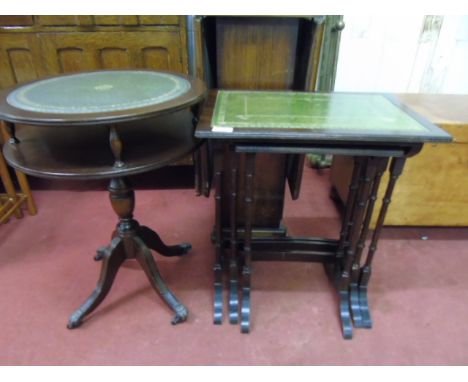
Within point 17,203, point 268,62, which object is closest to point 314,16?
point 268,62

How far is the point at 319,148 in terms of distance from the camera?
1014mm

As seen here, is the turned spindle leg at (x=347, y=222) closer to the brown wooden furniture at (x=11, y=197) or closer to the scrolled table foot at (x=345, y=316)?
the scrolled table foot at (x=345, y=316)

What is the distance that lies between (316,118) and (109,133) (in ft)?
2.14

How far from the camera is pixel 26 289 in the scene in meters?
1.54

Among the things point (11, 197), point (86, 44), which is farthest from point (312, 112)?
point (11, 197)

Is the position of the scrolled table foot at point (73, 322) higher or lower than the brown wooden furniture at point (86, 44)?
lower

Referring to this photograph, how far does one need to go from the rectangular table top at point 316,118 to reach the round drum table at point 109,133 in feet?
0.46

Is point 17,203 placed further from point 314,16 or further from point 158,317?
point 314,16

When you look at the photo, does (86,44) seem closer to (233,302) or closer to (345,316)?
(233,302)

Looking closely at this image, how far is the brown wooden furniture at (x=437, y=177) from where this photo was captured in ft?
5.38

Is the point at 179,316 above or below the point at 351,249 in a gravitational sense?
below

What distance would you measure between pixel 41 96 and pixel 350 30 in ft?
6.50

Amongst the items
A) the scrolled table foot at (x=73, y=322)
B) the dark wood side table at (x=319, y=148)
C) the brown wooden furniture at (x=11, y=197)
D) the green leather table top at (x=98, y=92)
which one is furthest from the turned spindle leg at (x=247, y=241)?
the brown wooden furniture at (x=11, y=197)

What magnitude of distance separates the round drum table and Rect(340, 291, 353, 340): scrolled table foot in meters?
0.64
